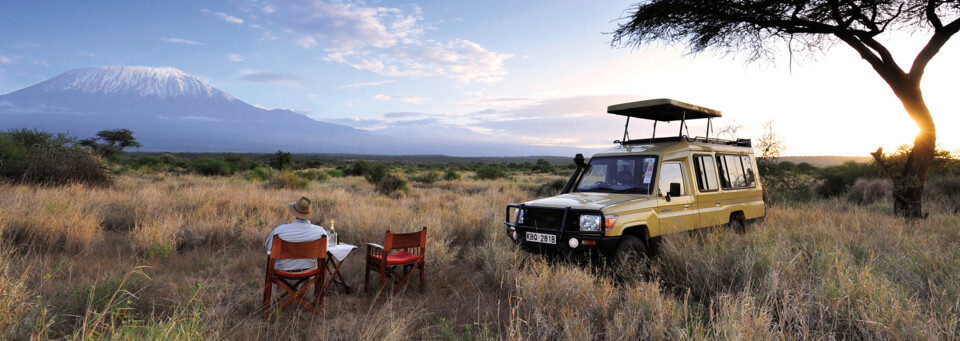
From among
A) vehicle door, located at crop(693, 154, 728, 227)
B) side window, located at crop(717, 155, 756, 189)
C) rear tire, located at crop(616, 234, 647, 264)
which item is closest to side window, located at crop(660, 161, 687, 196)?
vehicle door, located at crop(693, 154, 728, 227)

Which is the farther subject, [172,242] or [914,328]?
[172,242]

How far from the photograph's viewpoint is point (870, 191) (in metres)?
15.1

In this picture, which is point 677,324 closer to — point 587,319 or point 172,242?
point 587,319

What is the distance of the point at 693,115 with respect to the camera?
836 cm

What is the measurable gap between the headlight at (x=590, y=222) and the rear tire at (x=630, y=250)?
0.40m

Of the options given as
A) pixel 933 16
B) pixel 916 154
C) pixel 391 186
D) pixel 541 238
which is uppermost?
pixel 933 16

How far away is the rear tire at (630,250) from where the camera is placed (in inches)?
217

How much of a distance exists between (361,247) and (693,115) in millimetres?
6877

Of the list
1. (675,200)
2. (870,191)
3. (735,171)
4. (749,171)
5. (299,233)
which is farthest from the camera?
(870,191)

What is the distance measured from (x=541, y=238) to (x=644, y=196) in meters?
1.55

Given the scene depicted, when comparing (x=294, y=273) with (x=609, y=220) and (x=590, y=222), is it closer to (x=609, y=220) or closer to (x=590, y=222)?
(x=590, y=222)

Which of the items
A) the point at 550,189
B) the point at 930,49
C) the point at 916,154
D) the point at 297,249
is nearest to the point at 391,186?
the point at 550,189

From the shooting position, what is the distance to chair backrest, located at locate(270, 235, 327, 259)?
425 centimetres

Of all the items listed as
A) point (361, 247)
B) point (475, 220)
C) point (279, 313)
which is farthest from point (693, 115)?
point (279, 313)
